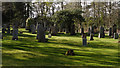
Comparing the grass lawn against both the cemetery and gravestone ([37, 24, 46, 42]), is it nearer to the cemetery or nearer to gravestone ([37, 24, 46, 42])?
the cemetery

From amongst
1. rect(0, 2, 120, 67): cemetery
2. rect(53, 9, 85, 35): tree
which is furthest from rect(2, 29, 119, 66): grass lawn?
rect(53, 9, 85, 35): tree

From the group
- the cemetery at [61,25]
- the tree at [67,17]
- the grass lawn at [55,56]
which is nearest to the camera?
the grass lawn at [55,56]

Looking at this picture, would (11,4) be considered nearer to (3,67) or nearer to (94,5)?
(3,67)

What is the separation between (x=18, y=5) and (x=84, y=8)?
35.9 m

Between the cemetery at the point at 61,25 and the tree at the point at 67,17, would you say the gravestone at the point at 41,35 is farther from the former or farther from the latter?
the tree at the point at 67,17

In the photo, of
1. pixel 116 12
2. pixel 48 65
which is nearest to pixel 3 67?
pixel 48 65

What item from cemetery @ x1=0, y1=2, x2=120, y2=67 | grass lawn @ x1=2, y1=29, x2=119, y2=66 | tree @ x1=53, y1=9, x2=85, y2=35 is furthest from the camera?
tree @ x1=53, y1=9, x2=85, y2=35

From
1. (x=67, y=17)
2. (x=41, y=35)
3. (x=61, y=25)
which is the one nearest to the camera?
(x=41, y=35)

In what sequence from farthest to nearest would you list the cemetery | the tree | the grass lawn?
the tree → the cemetery → the grass lawn

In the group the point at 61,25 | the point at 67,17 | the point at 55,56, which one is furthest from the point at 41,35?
the point at 61,25

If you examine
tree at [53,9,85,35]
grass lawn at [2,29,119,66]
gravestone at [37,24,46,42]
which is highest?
tree at [53,9,85,35]

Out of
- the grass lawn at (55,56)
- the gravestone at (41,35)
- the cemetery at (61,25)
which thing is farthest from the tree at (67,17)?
the grass lawn at (55,56)

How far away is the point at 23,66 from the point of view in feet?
29.9

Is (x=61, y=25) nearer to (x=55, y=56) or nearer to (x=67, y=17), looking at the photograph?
(x=67, y=17)
